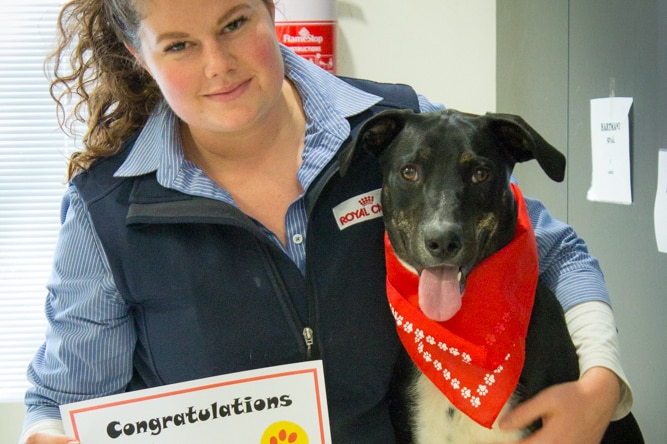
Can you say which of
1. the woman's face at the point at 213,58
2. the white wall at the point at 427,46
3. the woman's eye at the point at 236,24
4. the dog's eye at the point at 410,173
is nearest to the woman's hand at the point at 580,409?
the dog's eye at the point at 410,173

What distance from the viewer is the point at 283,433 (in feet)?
4.50

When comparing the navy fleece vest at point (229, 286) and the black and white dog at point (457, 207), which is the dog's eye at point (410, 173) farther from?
the navy fleece vest at point (229, 286)

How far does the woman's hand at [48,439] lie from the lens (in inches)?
50.7

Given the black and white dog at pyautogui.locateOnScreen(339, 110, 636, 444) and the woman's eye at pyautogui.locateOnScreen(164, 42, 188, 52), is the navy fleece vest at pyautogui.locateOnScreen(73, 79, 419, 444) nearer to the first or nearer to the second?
the black and white dog at pyautogui.locateOnScreen(339, 110, 636, 444)

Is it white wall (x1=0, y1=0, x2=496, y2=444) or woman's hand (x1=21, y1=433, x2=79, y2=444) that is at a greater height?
white wall (x1=0, y1=0, x2=496, y2=444)

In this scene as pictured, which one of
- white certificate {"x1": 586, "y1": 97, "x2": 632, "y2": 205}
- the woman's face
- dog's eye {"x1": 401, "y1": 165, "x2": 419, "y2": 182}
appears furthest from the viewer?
white certificate {"x1": 586, "y1": 97, "x2": 632, "y2": 205}

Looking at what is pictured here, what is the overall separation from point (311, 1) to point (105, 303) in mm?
1730

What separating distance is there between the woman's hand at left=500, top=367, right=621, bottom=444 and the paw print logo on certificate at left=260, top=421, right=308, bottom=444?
432 mm

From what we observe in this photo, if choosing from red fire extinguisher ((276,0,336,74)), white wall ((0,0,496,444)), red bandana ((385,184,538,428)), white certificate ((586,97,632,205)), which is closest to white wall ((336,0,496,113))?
white wall ((0,0,496,444))

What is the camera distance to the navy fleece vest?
1350 millimetres

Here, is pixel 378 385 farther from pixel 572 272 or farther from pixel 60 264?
pixel 60 264

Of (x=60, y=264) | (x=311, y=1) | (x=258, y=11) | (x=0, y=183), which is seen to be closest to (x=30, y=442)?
(x=60, y=264)

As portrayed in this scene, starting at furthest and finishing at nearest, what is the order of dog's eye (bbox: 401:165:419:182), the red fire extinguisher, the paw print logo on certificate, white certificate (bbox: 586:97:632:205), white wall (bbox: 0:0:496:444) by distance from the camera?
white wall (bbox: 0:0:496:444) → the red fire extinguisher → white certificate (bbox: 586:97:632:205) → dog's eye (bbox: 401:165:419:182) → the paw print logo on certificate

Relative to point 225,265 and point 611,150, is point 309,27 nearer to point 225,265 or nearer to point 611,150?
point 611,150
